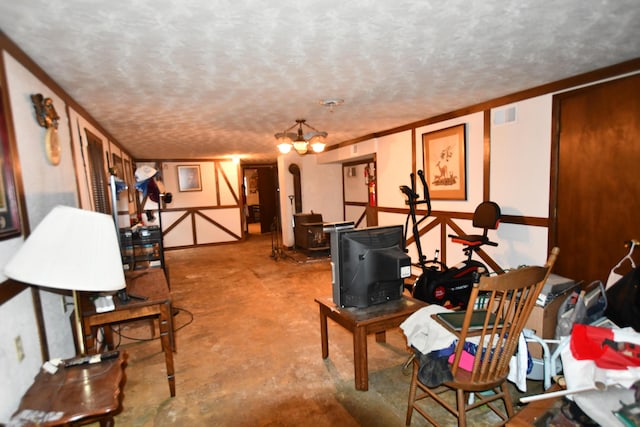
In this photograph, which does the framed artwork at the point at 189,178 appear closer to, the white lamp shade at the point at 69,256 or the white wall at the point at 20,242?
the white wall at the point at 20,242

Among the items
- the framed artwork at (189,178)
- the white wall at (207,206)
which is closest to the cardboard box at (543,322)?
the white wall at (207,206)

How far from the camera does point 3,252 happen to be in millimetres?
1532

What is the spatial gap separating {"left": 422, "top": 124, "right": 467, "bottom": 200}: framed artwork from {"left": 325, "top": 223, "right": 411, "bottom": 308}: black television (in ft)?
7.70

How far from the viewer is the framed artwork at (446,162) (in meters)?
4.26

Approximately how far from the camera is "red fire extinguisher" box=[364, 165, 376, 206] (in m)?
6.89

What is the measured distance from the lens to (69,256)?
1.37 m

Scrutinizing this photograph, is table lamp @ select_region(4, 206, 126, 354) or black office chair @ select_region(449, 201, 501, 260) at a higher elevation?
table lamp @ select_region(4, 206, 126, 354)

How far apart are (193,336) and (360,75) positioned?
3072 millimetres

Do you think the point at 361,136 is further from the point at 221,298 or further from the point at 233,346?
the point at 233,346

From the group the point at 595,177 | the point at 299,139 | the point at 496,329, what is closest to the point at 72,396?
the point at 496,329

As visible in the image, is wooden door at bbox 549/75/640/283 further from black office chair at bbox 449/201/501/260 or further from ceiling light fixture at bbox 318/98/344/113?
ceiling light fixture at bbox 318/98/344/113

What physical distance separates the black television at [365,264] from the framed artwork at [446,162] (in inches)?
92.4

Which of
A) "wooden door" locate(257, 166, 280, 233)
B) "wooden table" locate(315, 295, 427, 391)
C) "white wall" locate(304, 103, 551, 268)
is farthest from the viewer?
"wooden door" locate(257, 166, 280, 233)

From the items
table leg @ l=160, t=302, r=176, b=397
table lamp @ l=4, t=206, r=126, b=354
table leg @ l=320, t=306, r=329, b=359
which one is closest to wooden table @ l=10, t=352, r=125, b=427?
table lamp @ l=4, t=206, r=126, b=354
